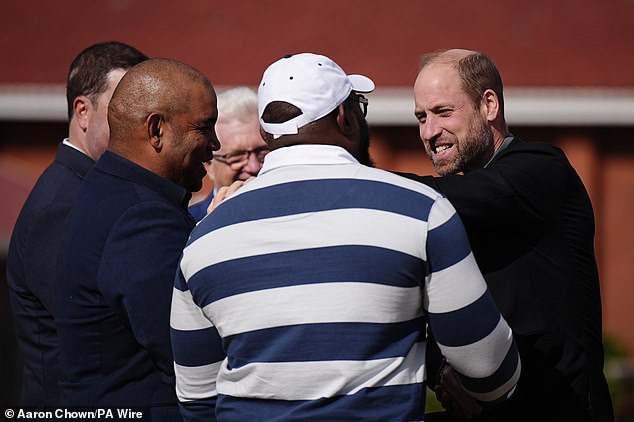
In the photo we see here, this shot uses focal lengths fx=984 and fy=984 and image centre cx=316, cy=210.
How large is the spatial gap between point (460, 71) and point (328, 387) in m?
1.34

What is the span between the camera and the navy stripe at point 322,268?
7.95ft

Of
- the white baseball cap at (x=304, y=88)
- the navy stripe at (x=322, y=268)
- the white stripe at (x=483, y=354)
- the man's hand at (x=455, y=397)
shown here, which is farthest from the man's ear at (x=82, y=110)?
the white stripe at (x=483, y=354)

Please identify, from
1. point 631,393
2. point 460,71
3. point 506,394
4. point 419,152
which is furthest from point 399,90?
point 506,394

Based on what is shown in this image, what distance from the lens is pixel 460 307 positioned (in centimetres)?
244

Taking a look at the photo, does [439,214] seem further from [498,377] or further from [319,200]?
[498,377]

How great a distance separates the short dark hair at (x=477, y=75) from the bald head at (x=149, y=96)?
2.82 ft

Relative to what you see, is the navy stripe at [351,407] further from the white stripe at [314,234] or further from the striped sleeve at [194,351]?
the white stripe at [314,234]

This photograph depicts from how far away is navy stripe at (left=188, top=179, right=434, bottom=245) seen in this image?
2445 mm

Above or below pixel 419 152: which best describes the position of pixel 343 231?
above

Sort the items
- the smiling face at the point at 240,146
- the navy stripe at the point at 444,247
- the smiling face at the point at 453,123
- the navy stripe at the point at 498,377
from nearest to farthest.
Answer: the navy stripe at the point at 444,247
the navy stripe at the point at 498,377
the smiling face at the point at 453,123
the smiling face at the point at 240,146

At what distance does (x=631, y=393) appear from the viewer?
34.0 feet

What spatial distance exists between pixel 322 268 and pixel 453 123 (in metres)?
1.06

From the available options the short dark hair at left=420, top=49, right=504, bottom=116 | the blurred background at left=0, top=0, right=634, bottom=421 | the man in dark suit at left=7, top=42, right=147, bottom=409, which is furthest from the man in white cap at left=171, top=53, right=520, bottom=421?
the blurred background at left=0, top=0, right=634, bottom=421

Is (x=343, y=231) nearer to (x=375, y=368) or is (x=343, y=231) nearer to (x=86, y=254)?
(x=375, y=368)
